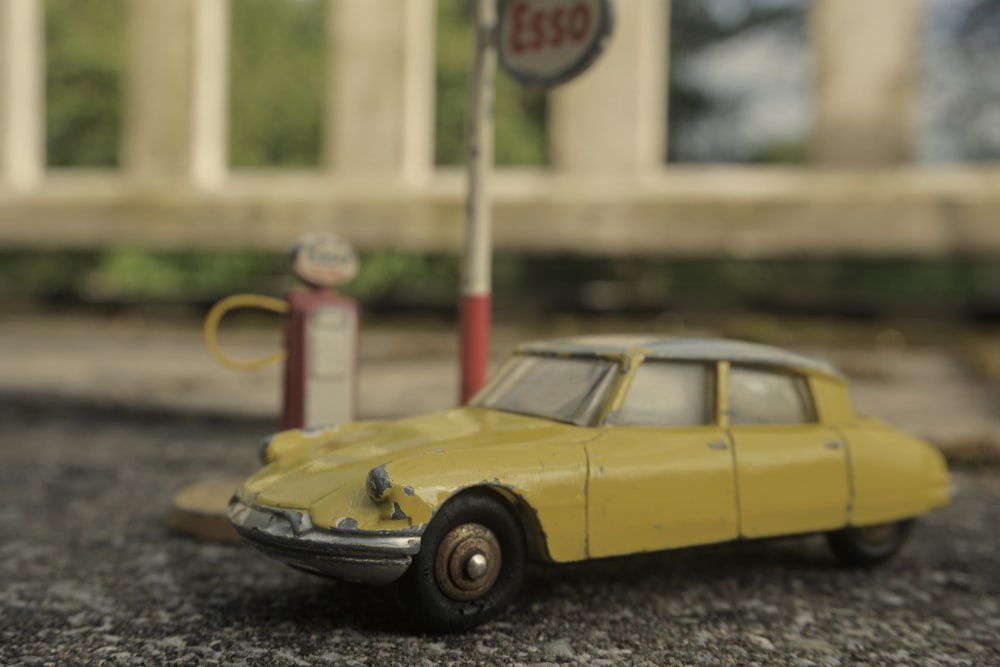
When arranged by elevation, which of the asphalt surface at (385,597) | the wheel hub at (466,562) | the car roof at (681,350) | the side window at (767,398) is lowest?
the asphalt surface at (385,597)

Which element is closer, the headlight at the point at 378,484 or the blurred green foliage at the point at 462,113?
the headlight at the point at 378,484

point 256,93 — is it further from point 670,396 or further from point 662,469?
point 662,469

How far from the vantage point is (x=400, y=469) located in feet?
12.5

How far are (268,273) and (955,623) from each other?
21.6m

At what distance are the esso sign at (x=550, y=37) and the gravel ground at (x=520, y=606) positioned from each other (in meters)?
2.75

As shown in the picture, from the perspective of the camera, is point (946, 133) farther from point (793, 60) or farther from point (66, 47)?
point (66, 47)

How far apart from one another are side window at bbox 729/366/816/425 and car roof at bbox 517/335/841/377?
7 centimetres

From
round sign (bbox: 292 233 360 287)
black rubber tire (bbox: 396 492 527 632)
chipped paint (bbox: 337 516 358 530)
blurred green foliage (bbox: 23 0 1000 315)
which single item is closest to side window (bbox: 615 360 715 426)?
black rubber tire (bbox: 396 492 527 632)

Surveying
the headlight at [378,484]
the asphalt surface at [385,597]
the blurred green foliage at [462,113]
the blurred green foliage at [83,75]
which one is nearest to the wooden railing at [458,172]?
the asphalt surface at [385,597]

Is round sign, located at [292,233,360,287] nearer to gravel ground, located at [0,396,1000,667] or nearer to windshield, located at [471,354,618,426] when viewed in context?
windshield, located at [471,354,618,426]

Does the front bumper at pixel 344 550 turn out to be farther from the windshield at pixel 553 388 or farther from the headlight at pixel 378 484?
the windshield at pixel 553 388

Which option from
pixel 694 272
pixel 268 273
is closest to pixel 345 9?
pixel 268 273

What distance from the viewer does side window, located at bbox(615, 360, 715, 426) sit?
4527 millimetres

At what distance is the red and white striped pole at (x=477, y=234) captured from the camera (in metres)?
6.19
